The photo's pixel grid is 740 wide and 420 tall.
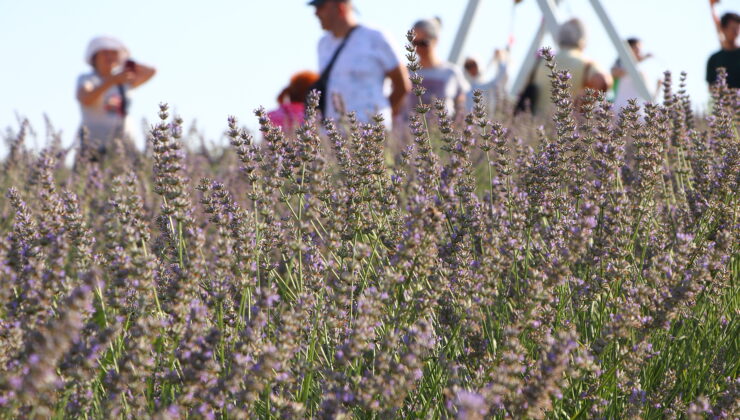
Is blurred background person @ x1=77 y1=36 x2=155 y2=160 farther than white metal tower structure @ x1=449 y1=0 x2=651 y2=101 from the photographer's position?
No

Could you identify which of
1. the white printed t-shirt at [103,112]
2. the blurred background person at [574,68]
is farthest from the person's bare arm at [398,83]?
A: the white printed t-shirt at [103,112]

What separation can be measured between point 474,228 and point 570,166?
1.30 feet

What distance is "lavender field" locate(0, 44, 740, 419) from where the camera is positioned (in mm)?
1550

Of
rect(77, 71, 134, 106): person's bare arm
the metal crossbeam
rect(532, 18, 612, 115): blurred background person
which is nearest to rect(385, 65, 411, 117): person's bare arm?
rect(532, 18, 612, 115): blurred background person

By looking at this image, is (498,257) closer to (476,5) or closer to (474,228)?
(474,228)

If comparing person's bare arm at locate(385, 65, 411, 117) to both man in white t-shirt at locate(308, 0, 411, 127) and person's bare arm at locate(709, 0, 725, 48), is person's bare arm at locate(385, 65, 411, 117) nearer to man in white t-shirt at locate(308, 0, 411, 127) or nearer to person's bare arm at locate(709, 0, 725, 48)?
man in white t-shirt at locate(308, 0, 411, 127)

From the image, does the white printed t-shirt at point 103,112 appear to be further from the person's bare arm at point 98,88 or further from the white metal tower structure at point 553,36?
the white metal tower structure at point 553,36

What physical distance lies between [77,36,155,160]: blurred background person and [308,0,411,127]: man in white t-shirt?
1.77 meters

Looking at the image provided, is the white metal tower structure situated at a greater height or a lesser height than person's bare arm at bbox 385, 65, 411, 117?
greater

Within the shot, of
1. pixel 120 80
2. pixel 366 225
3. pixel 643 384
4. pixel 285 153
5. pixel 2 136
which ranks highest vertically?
pixel 120 80

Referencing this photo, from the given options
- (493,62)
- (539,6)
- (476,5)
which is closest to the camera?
(539,6)

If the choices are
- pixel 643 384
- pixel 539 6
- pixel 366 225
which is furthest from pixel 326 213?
pixel 539 6

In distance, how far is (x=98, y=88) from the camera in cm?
724

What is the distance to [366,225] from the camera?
239cm
